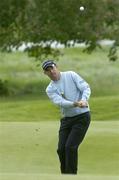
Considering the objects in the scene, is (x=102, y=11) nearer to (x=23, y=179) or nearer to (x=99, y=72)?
(x=99, y=72)

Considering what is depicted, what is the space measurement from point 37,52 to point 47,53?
49cm

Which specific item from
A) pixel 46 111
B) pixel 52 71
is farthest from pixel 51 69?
pixel 46 111

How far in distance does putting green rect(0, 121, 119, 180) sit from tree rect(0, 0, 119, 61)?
345 inches

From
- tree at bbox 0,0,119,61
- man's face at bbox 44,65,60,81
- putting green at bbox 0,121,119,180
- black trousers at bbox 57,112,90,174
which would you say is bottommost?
tree at bbox 0,0,119,61

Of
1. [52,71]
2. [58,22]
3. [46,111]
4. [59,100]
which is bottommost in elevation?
[46,111]

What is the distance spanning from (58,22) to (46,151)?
50.0 feet

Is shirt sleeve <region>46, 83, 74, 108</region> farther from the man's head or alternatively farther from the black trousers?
the black trousers

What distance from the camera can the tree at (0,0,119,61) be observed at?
82.6 ft

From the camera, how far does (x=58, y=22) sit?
1076 inches

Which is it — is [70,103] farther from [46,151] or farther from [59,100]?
[46,151]

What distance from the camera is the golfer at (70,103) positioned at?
9070 mm

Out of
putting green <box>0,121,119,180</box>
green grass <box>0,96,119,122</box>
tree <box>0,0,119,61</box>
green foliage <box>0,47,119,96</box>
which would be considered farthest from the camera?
green foliage <box>0,47,119,96</box>

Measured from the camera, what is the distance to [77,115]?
9.27 meters

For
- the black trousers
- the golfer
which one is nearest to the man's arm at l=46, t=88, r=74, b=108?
the golfer
